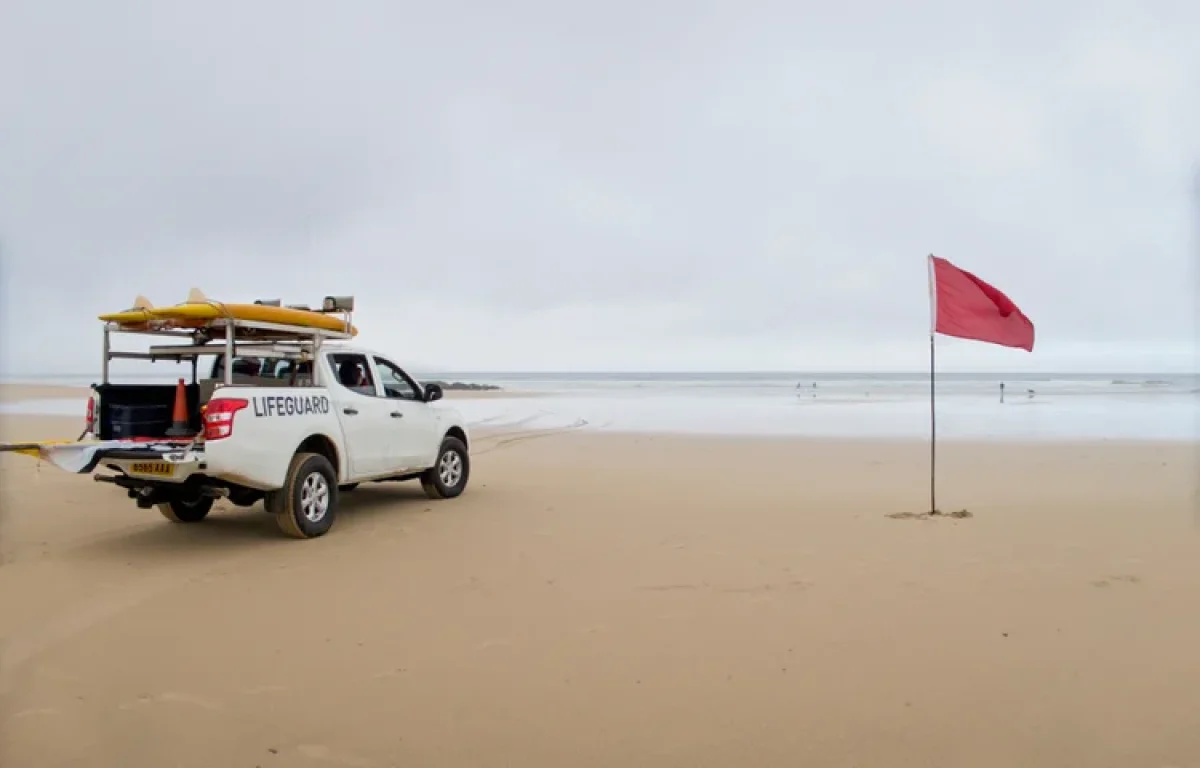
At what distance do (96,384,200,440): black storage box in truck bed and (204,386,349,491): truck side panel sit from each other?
1.08m

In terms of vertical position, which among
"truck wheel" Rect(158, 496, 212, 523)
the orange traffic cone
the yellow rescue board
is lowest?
"truck wheel" Rect(158, 496, 212, 523)

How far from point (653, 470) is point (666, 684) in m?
8.48

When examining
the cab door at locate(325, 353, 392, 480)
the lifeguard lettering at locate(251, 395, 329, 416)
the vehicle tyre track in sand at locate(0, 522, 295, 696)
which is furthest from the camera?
the cab door at locate(325, 353, 392, 480)

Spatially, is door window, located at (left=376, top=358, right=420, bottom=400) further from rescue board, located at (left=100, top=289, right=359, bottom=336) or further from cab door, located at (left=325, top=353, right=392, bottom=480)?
rescue board, located at (left=100, top=289, right=359, bottom=336)

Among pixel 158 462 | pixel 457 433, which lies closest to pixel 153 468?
pixel 158 462

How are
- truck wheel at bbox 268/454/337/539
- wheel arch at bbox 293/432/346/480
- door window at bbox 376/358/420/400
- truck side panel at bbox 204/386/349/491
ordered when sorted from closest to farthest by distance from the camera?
truck side panel at bbox 204/386/349/491, truck wheel at bbox 268/454/337/539, wheel arch at bbox 293/432/346/480, door window at bbox 376/358/420/400

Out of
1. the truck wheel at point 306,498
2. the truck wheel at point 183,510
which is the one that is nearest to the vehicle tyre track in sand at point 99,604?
the truck wheel at point 306,498

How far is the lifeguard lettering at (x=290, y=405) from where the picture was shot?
6914 millimetres

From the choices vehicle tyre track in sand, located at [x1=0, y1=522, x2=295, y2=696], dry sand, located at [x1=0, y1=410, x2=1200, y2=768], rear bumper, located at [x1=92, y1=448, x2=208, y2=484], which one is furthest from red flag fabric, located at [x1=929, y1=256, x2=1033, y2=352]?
rear bumper, located at [x1=92, y1=448, x2=208, y2=484]

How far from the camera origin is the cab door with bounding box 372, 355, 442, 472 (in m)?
8.91

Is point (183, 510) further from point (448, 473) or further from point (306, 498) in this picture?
point (448, 473)

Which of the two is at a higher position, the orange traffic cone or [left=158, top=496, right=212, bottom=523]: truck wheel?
the orange traffic cone

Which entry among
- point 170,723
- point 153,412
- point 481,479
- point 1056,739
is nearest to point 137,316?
point 153,412

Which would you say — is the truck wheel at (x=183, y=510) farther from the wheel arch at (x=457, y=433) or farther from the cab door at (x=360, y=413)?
the wheel arch at (x=457, y=433)
